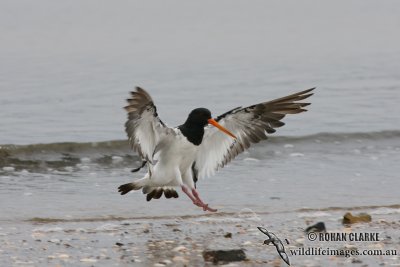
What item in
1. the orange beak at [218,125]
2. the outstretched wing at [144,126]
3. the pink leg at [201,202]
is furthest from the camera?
the orange beak at [218,125]

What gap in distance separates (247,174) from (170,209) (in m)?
2.21

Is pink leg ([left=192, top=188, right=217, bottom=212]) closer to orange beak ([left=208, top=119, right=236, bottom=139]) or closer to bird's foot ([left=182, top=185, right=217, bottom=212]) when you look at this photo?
bird's foot ([left=182, top=185, right=217, bottom=212])

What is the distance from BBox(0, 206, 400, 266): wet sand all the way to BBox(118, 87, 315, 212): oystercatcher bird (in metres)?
0.42

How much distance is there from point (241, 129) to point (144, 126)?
1.47 m

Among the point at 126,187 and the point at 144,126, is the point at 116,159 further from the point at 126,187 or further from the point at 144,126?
the point at 144,126

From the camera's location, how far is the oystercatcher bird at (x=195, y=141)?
963 centimetres

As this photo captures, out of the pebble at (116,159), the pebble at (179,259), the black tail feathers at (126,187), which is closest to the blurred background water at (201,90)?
the pebble at (116,159)

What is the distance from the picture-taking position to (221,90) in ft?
61.3

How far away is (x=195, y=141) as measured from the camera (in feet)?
32.8

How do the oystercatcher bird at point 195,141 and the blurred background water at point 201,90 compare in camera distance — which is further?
the blurred background water at point 201,90

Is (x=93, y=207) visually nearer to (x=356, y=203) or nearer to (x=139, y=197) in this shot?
(x=139, y=197)

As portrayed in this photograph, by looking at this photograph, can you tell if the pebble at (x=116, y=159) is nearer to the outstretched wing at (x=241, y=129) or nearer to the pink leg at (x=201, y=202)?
the outstretched wing at (x=241, y=129)

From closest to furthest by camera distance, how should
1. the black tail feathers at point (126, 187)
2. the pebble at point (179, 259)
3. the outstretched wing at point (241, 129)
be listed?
1. the pebble at point (179, 259)
2. the black tail feathers at point (126, 187)
3. the outstretched wing at point (241, 129)

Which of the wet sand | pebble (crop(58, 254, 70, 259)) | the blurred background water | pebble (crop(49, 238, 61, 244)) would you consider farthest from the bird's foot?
pebble (crop(58, 254, 70, 259))
